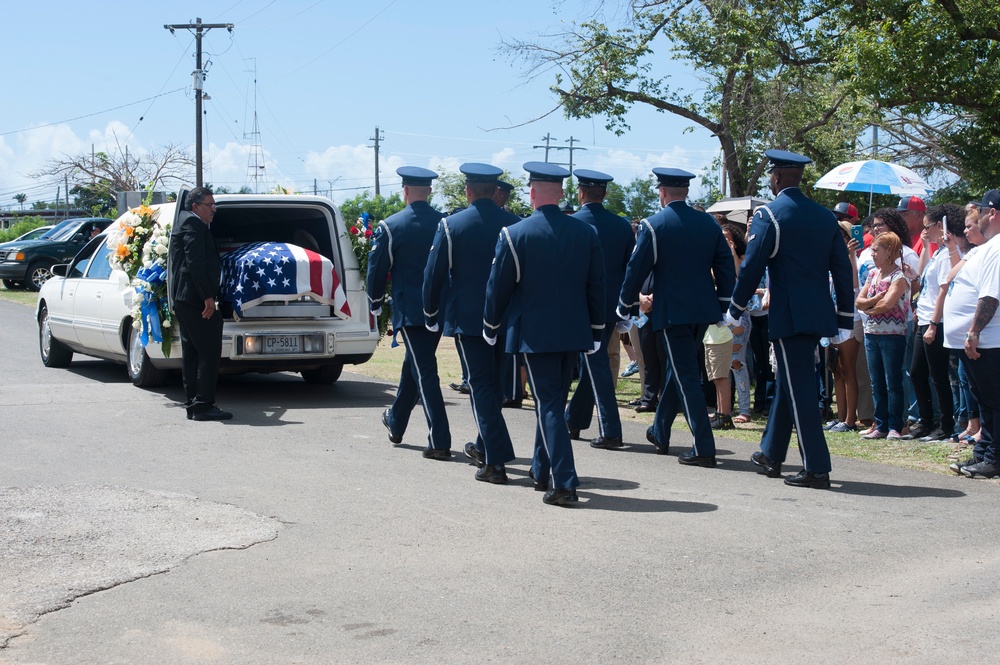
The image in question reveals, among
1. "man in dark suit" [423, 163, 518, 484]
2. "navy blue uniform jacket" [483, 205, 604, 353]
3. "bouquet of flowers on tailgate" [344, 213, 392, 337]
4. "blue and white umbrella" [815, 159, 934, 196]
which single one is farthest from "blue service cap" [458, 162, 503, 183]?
"blue and white umbrella" [815, 159, 934, 196]

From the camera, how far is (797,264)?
7.57 meters

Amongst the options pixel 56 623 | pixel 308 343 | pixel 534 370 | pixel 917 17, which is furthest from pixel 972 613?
pixel 917 17

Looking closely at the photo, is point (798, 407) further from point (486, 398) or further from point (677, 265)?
point (486, 398)

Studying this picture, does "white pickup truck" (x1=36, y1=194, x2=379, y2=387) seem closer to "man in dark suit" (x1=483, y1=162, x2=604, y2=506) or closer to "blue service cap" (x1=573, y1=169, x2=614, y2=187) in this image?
"blue service cap" (x1=573, y1=169, x2=614, y2=187)

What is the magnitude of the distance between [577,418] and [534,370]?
2437 millimetres

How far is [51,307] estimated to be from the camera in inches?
539

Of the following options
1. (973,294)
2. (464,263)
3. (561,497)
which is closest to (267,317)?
(464,263)

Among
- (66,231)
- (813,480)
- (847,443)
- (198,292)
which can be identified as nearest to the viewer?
(813,480)

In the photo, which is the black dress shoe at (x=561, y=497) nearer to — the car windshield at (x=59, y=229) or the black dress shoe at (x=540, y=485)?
the black dress shoe at (x=540, y=485)

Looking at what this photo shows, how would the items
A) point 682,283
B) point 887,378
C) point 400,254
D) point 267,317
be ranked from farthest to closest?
point 267,317 → point 887,378 → point 400,254 → point 682,283

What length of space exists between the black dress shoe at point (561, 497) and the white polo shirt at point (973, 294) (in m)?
3.03

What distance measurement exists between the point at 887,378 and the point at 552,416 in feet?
13.2

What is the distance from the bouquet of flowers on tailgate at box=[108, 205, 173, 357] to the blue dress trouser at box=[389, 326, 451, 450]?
122 inches

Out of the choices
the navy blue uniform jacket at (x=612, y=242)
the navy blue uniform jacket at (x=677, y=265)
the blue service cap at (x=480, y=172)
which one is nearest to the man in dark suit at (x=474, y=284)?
the blue service cap at (x=480, y=172)
